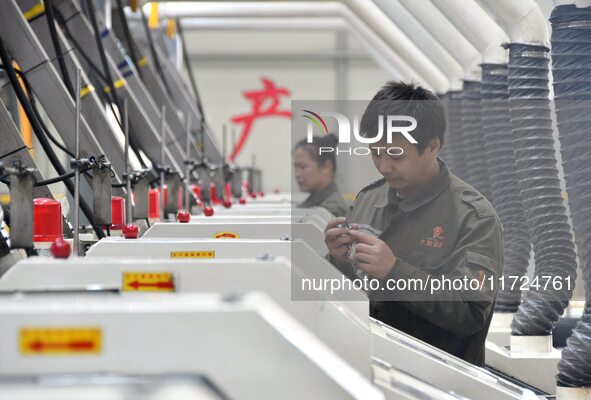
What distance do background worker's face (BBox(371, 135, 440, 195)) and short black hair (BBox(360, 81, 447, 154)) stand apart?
1.1 inches

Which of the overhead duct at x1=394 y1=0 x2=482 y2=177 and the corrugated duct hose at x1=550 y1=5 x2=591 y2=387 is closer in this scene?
the corrugated duct hose at x1=550 y1=5 x2=591 y2=387

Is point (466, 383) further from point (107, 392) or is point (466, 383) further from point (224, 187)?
point (224, 187)

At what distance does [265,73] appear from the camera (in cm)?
1722

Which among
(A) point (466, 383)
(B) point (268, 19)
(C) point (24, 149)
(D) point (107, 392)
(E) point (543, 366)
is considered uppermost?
(B) point (268, 19)

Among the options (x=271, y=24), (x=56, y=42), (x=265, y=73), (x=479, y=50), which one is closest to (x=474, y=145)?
(x=479, y=50)

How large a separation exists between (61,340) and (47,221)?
1.55 metres

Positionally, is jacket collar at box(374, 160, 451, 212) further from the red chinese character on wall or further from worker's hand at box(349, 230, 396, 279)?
the red chinese character on wall

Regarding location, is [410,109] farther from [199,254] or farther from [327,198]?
[327,198]

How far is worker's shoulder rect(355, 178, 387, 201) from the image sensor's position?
350cm

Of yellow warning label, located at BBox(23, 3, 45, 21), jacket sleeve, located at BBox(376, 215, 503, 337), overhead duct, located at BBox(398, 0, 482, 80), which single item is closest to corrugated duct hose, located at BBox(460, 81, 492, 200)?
overhead duct, located at BBox(398, 0, 482, 80)

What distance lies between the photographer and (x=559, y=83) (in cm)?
375

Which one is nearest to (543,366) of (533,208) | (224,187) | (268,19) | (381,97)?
(533,208)

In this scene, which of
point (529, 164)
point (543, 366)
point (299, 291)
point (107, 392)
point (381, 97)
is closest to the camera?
point (107, 392)

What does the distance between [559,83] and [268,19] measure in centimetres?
978
